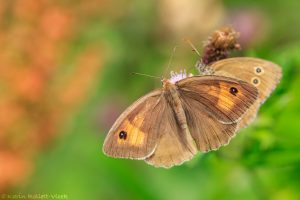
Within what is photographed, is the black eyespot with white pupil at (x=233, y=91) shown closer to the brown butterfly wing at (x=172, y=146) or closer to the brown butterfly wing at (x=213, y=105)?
the brown butterfly wing at (x=213, y=105)

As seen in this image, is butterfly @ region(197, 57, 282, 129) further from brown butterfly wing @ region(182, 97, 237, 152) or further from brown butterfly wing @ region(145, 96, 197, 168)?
brown butterfly wing @ region(145, 96, 197, 168)

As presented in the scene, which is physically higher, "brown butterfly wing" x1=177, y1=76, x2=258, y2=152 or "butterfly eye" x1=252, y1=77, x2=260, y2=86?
"butterfly eye" x1=252, y1=77, x2=260, y2=86

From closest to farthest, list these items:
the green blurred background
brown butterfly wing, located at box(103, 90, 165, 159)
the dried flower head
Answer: brown butterfly wing, located at box(103, 90, 165, 159)
the dried flower head
the green blurred background

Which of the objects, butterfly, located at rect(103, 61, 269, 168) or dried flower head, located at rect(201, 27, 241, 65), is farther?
dried flower head, located at rect(201, 27, 241, 65)

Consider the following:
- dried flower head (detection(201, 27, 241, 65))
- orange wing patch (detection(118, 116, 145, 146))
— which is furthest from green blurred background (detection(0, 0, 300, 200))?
orange wing patch (detection(118, 116, 145, 146))

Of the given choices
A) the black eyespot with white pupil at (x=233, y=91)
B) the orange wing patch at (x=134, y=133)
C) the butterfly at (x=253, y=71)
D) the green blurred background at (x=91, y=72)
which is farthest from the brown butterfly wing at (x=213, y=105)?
the green blurred background at (x=91, y=72)

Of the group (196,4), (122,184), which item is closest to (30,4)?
(196,4)

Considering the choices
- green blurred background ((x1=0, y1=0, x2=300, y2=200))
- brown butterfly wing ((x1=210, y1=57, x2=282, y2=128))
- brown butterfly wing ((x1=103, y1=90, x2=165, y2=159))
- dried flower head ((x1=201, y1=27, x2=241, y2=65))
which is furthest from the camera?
green blurred background ((x1=0, y1=0, x2=300, y2=200))
